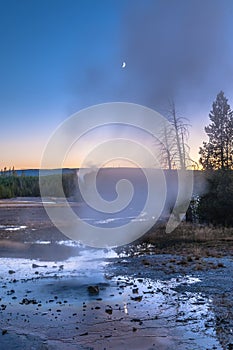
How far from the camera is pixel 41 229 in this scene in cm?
2936

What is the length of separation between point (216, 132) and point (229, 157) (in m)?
2.62

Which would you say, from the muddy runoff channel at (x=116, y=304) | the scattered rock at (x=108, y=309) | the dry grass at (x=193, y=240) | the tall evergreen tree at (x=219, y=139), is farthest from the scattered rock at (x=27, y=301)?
the tall evergreen tree at (x=219, y=139)

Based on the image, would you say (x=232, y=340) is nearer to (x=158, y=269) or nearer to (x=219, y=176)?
(x=158, y=269)

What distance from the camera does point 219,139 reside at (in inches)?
1471

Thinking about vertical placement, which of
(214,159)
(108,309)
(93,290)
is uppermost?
(214,159)

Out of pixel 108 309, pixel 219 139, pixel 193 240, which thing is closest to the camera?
pixel 108 309

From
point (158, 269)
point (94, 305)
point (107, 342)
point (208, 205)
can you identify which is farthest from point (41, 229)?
point (107, 342)

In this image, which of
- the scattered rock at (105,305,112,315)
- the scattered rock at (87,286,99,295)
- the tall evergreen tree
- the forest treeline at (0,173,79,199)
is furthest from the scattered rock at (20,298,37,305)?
the forest treeline at (0,173,79,199)

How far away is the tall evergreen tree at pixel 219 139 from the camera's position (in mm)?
36312

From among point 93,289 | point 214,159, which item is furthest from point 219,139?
point 93,289

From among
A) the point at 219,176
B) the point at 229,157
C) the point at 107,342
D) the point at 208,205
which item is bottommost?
the point at 107,342

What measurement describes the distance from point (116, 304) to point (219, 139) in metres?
30.0

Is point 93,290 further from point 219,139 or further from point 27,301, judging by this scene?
point 219,139

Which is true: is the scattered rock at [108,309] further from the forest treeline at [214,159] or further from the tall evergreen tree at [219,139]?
the tall evergreen tree at [219,139]
